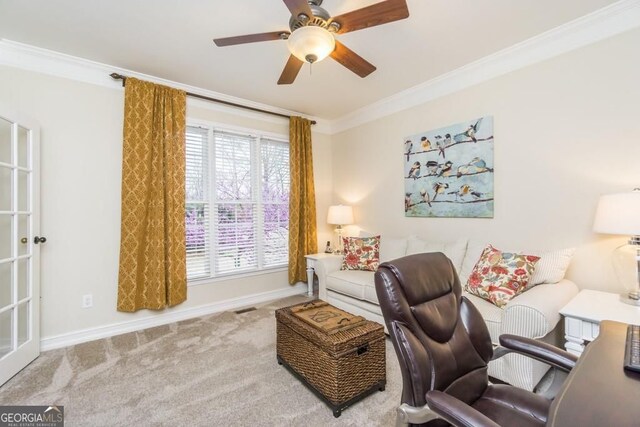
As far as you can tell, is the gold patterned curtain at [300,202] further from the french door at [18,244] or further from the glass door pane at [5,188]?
the glass door pane at [5,188]

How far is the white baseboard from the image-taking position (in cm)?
270

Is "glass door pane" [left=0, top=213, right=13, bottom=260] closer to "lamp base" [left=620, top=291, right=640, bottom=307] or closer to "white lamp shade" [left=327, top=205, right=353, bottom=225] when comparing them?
"white lamp shade" [left=327, top=205, right=353, bottom=225]

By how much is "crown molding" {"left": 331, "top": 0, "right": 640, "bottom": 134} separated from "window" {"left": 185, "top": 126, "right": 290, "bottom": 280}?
5.75 feet

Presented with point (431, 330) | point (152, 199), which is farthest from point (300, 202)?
point (431, 330)

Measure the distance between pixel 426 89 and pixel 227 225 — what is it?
9.38ft

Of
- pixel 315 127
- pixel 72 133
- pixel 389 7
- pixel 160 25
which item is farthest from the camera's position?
pixel 315 127

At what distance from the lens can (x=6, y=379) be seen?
208 cm

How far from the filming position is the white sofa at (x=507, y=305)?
1814 mm

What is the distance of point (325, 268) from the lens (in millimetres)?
3494

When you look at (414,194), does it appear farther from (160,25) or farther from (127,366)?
(127,366)

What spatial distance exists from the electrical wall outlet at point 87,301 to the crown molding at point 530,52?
12.7 feet

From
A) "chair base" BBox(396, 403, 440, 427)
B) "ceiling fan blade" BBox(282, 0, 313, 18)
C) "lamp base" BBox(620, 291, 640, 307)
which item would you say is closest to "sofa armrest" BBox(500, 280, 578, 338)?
"lamp base" BBox(620, 291, 640, 307)

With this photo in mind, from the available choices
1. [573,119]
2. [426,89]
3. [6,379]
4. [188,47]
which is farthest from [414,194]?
[6,379]

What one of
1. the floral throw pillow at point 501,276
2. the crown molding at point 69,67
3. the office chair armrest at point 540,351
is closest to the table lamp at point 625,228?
the floral throw pillow at point 501,276
